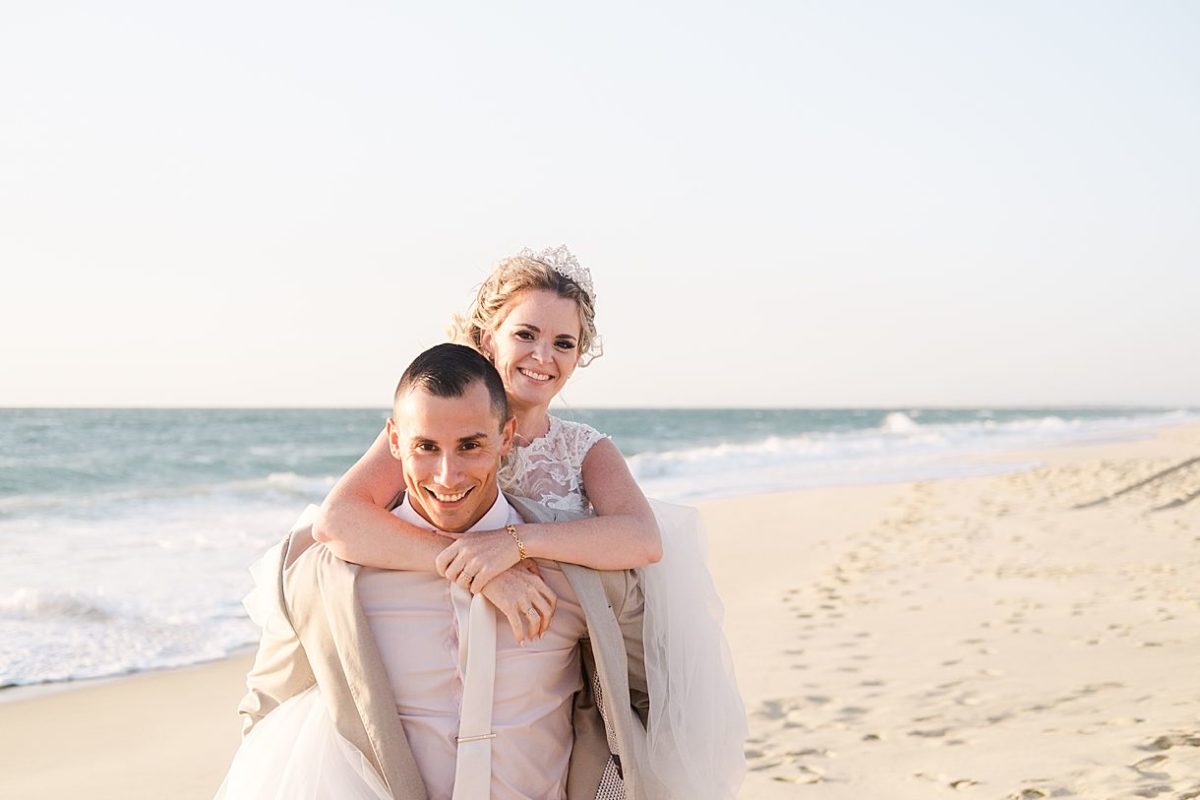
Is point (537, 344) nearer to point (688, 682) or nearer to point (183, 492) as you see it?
point (688, 682)

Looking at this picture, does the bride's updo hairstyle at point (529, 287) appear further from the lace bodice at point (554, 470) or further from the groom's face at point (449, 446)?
the groom's face at point (449, 446)

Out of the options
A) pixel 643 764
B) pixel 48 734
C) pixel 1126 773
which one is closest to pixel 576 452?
pixel 643 764

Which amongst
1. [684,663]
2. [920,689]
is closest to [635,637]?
[684,663]

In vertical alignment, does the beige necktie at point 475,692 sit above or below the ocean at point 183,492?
above

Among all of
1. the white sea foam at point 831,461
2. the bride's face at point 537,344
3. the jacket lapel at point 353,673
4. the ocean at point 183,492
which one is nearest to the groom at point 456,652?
the jacket lapel at point 353,673

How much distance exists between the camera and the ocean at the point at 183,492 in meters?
7.88

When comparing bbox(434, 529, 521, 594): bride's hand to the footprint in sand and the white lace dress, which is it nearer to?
the white lace dress

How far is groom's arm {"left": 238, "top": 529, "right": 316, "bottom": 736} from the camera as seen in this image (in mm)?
2867

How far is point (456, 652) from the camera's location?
2.76 meters

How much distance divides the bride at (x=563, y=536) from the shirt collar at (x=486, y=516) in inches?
2.5

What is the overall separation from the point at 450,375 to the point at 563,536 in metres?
0.49

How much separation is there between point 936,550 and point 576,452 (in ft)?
27.5

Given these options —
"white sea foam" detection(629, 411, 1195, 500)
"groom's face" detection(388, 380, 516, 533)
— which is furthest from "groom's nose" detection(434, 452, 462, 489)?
"white sea foam" detection(629, 411, 1195, 500)

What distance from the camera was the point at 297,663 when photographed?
114 inches
